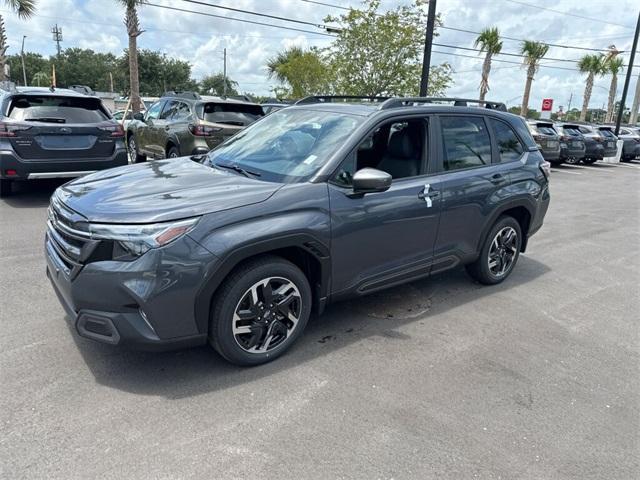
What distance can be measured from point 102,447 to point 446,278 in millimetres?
3774

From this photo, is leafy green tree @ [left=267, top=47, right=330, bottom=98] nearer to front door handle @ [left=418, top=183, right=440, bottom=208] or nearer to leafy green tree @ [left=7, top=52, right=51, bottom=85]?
front door handle @ [left=418, top=183, right=440, bottom=208]

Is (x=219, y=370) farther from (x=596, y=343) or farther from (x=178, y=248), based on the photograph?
(x=596, y=343)

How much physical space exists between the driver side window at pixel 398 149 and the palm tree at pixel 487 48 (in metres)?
24.6

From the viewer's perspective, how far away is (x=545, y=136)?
17.2m

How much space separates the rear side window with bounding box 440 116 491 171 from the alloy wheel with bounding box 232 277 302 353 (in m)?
1.91

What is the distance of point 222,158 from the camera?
4.08 metres

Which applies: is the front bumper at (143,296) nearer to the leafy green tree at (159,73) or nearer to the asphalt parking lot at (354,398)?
the asphalt parking lot at (354,398)

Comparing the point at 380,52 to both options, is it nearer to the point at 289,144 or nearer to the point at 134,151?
the point at 134,151

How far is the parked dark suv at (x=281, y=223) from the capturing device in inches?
110

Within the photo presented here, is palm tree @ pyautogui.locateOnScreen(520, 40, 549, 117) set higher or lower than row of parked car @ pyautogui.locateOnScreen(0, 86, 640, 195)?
higher

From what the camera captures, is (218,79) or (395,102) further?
(218,79)

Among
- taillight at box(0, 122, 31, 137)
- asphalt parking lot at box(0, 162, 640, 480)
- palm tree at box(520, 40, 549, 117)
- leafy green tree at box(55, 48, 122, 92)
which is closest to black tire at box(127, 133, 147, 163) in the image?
taillight at box(0, 122, 31, 137)

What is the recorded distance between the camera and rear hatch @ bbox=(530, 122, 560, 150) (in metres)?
17.2

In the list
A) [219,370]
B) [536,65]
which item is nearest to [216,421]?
A: [219,370]
